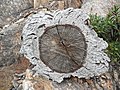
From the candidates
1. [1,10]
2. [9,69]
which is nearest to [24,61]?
[9,69]

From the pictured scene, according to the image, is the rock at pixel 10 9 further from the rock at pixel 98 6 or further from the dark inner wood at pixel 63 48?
the dark inner wood at pixel 63 48

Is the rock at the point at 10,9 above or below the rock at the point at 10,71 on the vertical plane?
above

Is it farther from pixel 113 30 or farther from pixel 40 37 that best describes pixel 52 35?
pixel 113 30

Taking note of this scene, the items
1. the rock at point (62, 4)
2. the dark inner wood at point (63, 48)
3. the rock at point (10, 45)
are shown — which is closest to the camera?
the dark inner wood at point (63, 48)

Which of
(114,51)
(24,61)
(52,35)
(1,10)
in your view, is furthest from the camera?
(1,10)

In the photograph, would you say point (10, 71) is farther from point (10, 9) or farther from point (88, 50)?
point (10, 9)

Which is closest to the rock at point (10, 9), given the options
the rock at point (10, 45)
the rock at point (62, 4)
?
the rock at point (62, 4)

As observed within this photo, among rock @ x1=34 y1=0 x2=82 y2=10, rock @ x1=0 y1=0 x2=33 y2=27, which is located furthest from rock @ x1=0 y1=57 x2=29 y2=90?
rock @ x1=0 y1=0 x2=33 y2=27
